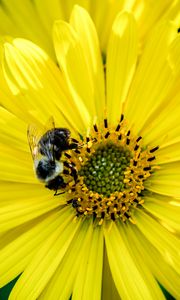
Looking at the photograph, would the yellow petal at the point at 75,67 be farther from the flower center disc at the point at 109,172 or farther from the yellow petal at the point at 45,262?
the yellow petal at the point at 45,262

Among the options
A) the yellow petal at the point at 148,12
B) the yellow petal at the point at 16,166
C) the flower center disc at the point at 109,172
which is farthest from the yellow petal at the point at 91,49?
the yellow petal at the point at 16,166

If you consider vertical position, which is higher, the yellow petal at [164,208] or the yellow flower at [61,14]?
the yellow flower at [61,14]

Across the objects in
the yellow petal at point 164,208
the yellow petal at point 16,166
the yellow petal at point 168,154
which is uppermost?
the yellow petal at point 16,166

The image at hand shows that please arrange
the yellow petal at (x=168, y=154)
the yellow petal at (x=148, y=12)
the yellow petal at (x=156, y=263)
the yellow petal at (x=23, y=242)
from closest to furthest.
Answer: the yellow petal at (x=156, y=263), the yellow petal at (x=23, y=242), the yellow petal at (x=168, y=154), the yellow petal at (x=148, y=12)

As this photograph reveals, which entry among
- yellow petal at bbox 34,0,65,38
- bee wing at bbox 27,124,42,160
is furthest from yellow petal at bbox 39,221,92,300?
yellow petal at bbox 34,0,65,38

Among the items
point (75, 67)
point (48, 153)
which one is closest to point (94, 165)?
point (48, 153)

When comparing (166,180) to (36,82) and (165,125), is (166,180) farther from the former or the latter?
(36,82)
